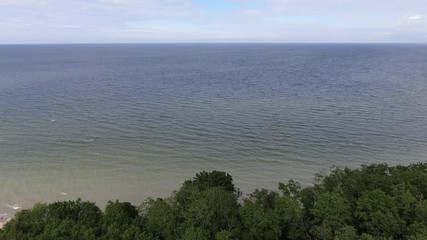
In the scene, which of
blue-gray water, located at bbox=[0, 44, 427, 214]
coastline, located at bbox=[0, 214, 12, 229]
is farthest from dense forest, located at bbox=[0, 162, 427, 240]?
blue-gray water, located at bbox=[0, 44, 427, 214]

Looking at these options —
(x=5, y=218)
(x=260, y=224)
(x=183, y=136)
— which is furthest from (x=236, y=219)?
(x=183, y=136)

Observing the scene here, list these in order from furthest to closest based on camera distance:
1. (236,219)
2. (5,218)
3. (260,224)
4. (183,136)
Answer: (183,136)
(5,218)
(236,219)
(260,224)

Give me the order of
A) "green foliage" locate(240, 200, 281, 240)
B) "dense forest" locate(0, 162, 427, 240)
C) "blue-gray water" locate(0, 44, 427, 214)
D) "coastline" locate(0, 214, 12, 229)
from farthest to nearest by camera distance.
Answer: "blue-gray water" locate(0, 44, 427, 214) < "coastline" locate(0, 214, 12, 229) < "green foliage" locate(240, 200, 281, 240) < "dense forest" locate(0, 162, 427, 240)

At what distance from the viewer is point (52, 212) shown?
86.0 feet

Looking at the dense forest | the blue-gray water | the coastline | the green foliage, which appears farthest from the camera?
the blue-gray water

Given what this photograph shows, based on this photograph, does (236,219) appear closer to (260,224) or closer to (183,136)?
(260,224)

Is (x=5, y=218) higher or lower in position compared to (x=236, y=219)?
lower

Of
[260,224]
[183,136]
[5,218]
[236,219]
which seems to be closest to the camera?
[260,224]

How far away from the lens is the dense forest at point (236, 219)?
24.1 meters

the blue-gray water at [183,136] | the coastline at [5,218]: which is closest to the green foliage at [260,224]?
the blue-gray water at [183,136]

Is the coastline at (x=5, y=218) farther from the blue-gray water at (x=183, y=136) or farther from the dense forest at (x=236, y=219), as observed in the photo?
the dense forest at (x=236, y=219)

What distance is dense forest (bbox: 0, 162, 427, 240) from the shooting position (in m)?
24.1

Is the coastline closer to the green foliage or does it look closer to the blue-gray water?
the blue-gray water

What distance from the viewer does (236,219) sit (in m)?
26.5
